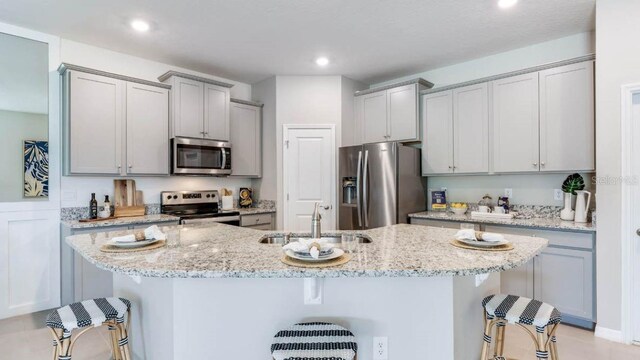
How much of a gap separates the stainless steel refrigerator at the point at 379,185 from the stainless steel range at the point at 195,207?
1.41 meters

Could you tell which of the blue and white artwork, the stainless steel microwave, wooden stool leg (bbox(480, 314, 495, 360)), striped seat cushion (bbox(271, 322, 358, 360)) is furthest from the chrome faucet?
the blue and white artwork

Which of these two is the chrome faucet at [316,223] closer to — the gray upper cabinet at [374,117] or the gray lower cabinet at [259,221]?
the gray lower cabinet at [259,221]

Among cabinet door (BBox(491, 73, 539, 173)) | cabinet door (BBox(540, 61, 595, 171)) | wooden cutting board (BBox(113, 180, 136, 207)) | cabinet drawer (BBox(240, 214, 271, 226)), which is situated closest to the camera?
cabinet door (BBox(540, 61, 595, 171))

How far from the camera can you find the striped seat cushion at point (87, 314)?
1626 mm

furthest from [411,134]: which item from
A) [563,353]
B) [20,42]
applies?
[20,42]

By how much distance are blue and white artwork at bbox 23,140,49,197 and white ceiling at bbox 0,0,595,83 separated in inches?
43.4

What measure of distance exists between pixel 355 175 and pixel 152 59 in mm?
2725

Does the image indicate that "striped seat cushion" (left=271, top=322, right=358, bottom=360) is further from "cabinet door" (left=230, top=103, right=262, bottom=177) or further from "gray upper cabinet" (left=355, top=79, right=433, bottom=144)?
"cabinet door" (left=230, top=103, right=262, bottom=177)

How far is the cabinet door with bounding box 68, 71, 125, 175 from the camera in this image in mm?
3166

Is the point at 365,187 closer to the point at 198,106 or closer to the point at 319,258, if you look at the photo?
the point at 198,106

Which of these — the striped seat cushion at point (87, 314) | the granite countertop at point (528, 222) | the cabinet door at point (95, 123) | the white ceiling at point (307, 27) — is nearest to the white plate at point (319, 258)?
the striped seat cushion at point (87, 314)

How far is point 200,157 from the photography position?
396cm

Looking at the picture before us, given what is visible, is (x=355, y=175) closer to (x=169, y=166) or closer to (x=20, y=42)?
(x=169, y=166)

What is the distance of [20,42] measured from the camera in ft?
10.3
